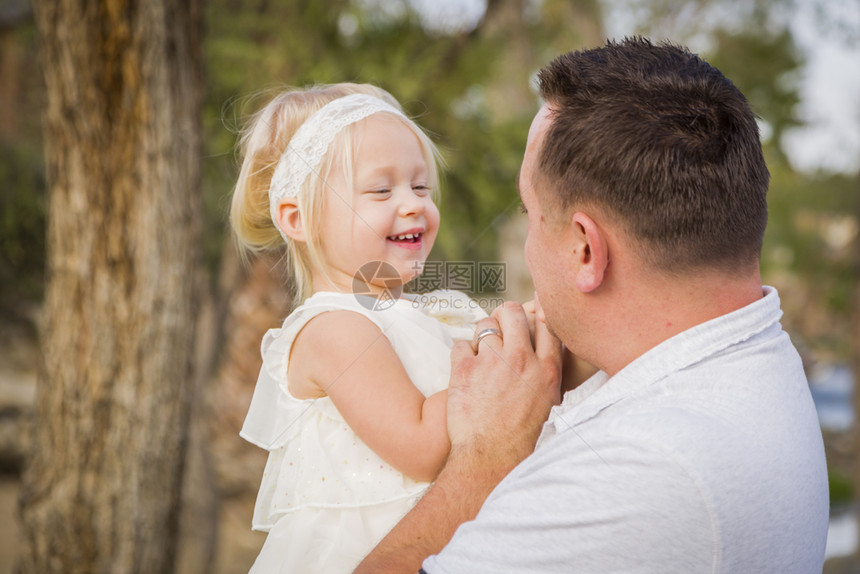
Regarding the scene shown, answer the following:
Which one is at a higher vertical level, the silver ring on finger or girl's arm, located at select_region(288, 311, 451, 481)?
the silver ring on finger

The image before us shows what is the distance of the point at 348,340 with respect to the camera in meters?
1.52

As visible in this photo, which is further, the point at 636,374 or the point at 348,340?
the point at 348,340

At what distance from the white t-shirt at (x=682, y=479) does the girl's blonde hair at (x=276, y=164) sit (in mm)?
760

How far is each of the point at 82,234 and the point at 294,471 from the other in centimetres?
164

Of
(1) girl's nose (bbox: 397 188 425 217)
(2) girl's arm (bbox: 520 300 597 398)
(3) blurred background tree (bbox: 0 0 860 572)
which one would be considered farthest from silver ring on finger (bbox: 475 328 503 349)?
(3) blurred background tree (bbox: 0 0 860 572)

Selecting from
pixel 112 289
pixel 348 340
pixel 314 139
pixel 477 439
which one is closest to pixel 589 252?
pixel 477 439

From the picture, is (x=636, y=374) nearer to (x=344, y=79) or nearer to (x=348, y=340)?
(x=348, y=340)

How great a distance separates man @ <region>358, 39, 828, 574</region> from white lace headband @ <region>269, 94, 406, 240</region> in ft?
1.43

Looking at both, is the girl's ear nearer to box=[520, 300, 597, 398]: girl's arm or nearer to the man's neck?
box=[520, 300, 597, 398]: girl's arm

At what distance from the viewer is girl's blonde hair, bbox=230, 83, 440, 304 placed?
1692mm

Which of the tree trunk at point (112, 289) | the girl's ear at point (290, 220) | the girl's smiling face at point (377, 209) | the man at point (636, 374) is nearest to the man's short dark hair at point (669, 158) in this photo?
the man at point (636, 374)

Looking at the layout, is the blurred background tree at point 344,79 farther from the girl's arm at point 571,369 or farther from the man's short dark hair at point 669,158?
the man's short dark hair at point 669,158

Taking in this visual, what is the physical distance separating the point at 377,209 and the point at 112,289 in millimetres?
1607

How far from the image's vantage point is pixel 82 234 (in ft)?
9.05
